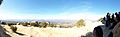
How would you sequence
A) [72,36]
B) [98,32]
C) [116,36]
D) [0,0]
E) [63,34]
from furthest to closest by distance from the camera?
1. [63,34]
2. [72,36]
3. [0,0]
4. [116,36]
5. [98,32]

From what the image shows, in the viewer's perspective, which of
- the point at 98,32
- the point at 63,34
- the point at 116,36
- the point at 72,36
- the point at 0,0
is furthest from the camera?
the point at 63,34

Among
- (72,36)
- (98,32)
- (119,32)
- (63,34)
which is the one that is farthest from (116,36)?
(63,34)

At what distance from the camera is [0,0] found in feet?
70.6

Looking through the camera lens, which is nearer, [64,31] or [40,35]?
[40,35]

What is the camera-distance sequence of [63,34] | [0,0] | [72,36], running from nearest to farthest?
[0,0], [72,36], [63,34]

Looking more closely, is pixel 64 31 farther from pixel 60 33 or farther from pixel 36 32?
pixel 36 32

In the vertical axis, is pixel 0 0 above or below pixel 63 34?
above

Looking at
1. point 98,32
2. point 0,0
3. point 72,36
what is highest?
point 0,0

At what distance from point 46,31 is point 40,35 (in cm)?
411

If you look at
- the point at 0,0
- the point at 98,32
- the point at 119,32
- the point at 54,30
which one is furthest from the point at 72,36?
the point at 98,32

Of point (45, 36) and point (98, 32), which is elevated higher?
point (98, 32)

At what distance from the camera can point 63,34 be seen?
49.9 m

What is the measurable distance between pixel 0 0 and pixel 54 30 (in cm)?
3213

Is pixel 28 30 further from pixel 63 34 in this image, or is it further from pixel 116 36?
pixel 116 36
